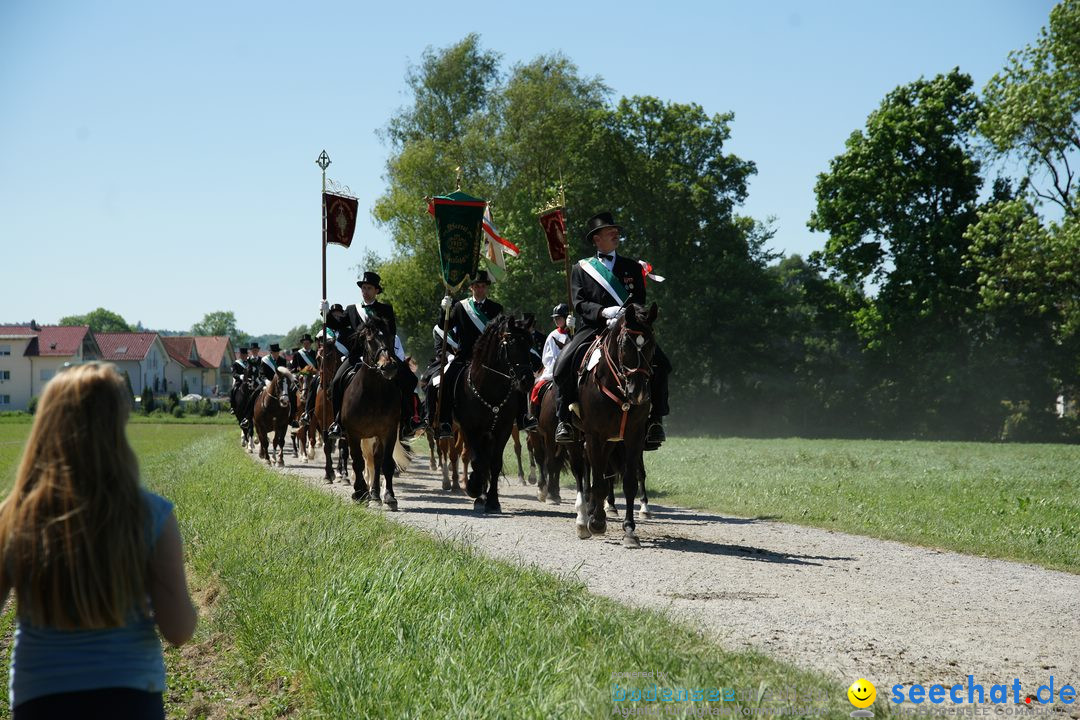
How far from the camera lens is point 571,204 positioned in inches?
2025

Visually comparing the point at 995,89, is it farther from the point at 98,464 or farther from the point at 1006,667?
the point at 98,464

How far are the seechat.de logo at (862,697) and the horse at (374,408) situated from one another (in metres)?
10.0

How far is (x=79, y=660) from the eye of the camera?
304 centimetres

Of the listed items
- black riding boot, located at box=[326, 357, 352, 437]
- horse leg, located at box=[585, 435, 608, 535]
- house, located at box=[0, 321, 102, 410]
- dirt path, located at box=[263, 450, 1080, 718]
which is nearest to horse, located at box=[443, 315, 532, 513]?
dirt path, located at box=[263, 450, 1080, 718]

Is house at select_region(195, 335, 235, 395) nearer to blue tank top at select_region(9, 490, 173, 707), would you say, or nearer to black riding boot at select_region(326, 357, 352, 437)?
black riding boot at select_region(326, 357, 352, 437)

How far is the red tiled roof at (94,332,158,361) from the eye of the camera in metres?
110

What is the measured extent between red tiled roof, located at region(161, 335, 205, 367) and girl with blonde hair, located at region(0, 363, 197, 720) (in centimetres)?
13491

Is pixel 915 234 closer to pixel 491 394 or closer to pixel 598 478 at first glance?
pixel 491 394

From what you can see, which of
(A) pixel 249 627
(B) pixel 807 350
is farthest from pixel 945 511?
(B) pixel 807 350

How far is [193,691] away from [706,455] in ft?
75.4

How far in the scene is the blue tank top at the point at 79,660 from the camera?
3.01 m

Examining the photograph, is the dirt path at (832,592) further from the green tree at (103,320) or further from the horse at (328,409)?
the green tree at (103,320)

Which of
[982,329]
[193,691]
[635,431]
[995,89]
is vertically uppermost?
[995,89]

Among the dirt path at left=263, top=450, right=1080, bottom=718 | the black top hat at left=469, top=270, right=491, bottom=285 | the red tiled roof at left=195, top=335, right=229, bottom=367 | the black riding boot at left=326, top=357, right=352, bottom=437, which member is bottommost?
the dirt path at left=263, top=450, right=1080, bottom=718
